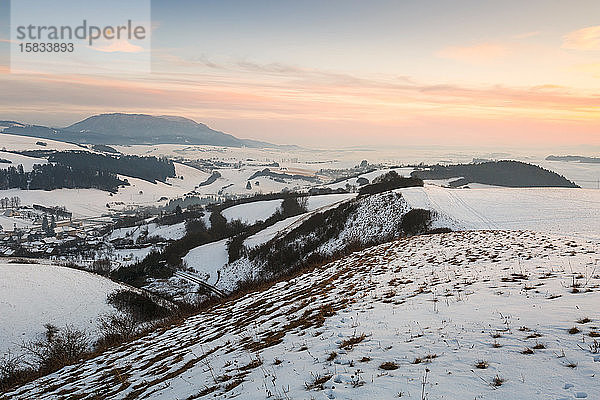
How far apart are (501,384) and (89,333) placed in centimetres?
3004

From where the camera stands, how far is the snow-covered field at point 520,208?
32.6m

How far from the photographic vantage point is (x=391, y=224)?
41.2 metres

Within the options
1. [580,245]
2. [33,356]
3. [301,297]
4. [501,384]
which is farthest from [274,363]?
[33,356]

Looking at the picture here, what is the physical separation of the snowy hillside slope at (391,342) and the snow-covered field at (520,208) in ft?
61.2

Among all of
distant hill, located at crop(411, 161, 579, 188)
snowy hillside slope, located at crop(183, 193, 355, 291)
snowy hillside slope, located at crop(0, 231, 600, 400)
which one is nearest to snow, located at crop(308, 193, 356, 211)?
snowy hillside slope, located at crop(183, 193, 355, 291)

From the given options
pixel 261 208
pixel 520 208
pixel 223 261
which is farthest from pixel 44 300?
pixel 261 208

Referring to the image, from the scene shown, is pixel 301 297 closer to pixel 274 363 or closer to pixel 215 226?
pixel 274 363

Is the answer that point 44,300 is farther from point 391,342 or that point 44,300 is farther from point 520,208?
point 520,208

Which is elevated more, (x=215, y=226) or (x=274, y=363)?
(x=274, y=363)

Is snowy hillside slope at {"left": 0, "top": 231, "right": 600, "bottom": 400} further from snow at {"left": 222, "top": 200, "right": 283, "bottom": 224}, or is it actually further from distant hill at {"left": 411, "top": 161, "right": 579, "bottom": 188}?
distant hill at {"left": 411, "top": 161, "right": 579, "bottom": 188}

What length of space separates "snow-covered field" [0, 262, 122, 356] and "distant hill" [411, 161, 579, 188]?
134m

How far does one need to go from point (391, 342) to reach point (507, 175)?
568ft

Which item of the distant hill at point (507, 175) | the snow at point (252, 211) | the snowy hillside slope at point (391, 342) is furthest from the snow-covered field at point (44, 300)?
the distant hill at point (507, 175)

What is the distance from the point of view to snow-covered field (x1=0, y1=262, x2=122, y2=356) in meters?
26.2
